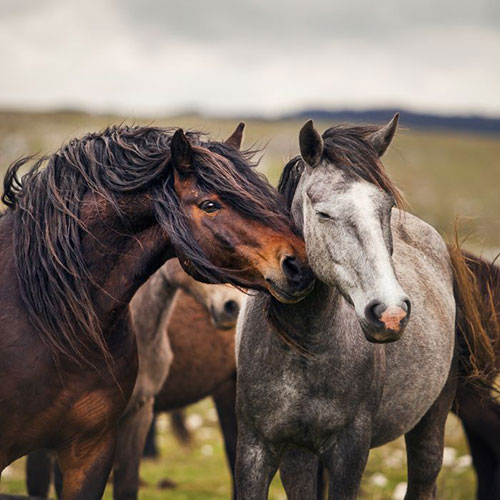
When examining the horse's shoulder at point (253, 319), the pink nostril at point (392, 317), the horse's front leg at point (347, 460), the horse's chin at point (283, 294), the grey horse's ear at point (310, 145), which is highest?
the grey horse's ear at point (310, 145)

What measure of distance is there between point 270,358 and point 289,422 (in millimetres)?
353

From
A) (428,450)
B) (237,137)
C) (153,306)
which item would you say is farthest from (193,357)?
(237,137)

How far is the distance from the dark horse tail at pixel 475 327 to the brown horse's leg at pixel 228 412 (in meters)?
2.65

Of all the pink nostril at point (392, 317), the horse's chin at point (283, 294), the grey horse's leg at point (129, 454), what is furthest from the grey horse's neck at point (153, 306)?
the pink nostril at point (392, 317)

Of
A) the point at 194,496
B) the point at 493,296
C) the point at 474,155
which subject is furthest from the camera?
the point at 474,155

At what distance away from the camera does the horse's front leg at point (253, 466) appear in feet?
13.7

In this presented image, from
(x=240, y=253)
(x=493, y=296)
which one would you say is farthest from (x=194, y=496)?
(x=240, y=253)

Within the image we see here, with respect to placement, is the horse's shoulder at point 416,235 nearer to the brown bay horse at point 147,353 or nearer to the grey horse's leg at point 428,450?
the grey horse's leg at point 428,450

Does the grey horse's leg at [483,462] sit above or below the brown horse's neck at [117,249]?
below

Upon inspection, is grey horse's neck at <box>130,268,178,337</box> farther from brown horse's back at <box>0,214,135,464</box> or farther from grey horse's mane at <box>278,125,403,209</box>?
grey horse's mane at <box>278,125,403,209</box>

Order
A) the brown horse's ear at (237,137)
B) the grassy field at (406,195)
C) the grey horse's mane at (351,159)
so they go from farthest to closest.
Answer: the grassy field at (406,195)
the brown horse's ear at (237,137)
the grey horse's mane at (351,159)

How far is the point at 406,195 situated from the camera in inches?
200

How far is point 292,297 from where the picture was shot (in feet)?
12.1

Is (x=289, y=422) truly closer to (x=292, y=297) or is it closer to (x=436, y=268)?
(x=292, y=297)
